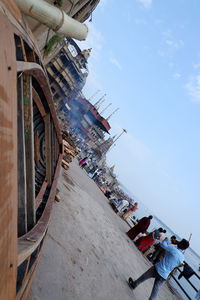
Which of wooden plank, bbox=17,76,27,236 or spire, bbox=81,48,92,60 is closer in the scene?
wooden plank, bbox=17,76,27,236

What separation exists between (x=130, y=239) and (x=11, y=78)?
10.5m

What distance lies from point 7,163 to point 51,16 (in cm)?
450

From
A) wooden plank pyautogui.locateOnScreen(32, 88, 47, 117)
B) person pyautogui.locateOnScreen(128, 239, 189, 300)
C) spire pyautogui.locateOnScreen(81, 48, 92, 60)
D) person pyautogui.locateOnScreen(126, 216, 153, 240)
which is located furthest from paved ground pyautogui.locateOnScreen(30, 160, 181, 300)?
spire pyautogui.locateOnScreen(81, 48, 92, 60)

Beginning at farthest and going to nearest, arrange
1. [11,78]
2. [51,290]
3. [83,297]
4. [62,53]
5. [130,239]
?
[62,53], [130,239], [83,297], [51,290], [11,78]

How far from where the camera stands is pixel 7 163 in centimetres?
130

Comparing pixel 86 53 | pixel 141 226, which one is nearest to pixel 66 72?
pixel 86 53

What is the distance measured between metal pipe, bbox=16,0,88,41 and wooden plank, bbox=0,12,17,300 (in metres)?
3.19

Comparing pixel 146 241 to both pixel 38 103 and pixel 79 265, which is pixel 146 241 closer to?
pixel 79 265

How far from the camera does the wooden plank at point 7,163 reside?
1.23 metres

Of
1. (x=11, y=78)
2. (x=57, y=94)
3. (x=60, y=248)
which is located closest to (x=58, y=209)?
(x=60, y=248)

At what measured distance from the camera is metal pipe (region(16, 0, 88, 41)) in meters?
4.00

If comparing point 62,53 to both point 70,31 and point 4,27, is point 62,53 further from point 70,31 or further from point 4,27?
point 4,27

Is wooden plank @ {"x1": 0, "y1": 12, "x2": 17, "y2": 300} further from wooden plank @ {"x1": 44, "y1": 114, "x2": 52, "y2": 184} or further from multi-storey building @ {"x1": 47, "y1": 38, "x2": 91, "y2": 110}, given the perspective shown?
multi-storey building @ {"x1": 47, "y1": 38, "x2": 91, "y2": 110}

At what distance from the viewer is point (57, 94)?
3747 centimetres
